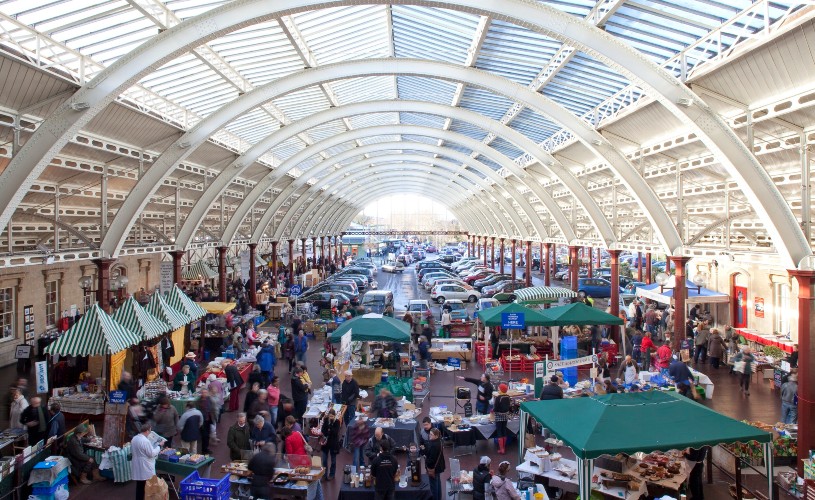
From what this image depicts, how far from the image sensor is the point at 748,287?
21.1m

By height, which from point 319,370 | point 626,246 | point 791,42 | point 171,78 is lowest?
point 319,370

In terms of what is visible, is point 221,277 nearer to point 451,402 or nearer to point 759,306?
point 451,402

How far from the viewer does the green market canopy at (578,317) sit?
54.9ft

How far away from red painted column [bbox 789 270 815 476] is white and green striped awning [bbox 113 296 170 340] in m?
13.6

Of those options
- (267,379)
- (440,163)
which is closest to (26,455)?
(267,379)

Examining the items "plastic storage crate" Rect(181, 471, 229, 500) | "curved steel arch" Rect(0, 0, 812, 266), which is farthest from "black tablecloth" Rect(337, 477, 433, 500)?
"curved steel arch" Rect(0, 0, 812, 266)

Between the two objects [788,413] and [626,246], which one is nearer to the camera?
[788,413]

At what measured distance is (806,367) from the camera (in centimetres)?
1005

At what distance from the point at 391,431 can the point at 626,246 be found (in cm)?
1283

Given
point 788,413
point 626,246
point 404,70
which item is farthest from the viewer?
point 626,246

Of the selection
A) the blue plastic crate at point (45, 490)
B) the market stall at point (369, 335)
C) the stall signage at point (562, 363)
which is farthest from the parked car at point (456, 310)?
the blue plastic crate at point (45, 490)

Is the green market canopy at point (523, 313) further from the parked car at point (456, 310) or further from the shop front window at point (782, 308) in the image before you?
the shop front window at point (782, 308)

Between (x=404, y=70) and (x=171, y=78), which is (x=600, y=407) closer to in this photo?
(x=404, y=70)

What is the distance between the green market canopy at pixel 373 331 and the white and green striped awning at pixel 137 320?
450cm
